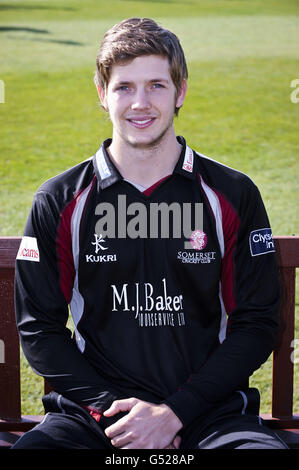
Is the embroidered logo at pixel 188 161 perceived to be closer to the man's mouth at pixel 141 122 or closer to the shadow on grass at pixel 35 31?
the man's mouth at pixel 141 122

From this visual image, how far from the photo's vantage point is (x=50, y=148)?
9.96 meters

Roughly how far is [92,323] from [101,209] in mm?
Result: 438

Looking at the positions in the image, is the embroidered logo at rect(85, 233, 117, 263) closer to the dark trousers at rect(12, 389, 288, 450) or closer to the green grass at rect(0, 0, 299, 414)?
the dark trousers at rect(12, 389, 288, 450)

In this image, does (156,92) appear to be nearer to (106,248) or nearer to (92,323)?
(106,248)

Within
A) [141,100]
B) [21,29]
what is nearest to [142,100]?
[141,100]

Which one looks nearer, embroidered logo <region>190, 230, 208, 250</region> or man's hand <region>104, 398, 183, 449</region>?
man's hand <region>104, 398, 183, 449</region>

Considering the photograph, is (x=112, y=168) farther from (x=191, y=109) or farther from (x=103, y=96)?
(x=191, y=109)

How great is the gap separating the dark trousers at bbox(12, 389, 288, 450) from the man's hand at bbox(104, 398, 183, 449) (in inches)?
2.9

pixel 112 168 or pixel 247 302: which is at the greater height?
pixel 112 168

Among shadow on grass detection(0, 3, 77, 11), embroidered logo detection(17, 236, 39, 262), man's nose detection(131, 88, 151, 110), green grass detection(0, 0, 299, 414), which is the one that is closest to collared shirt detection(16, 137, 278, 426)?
embroidered logo detection(17, 236, 39, 262)

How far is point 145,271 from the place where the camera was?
8.58 feet

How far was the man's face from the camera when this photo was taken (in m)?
2.64

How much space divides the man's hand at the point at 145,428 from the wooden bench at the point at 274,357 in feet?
1.95

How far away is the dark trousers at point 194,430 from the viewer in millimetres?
2342
